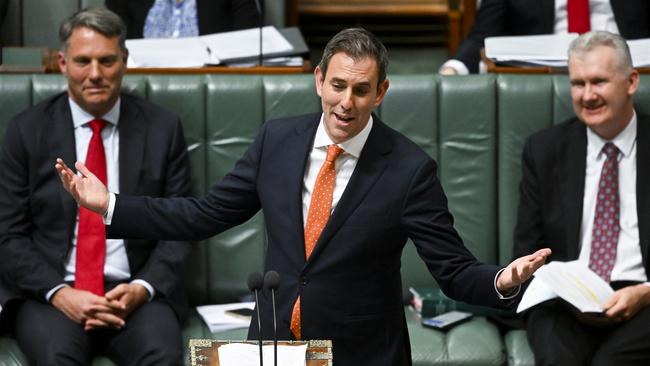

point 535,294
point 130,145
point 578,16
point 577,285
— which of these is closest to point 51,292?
point 130,145

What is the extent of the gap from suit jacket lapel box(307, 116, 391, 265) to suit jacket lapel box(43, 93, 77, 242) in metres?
1.16

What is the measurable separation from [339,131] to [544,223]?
113cm

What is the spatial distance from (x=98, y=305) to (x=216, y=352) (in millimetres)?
1242

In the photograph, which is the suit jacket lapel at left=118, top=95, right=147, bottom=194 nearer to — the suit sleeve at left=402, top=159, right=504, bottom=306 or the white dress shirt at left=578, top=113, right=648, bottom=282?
the suit sleeve at left=402, top=159, right=504, bottom=306

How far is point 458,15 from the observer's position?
5656mm

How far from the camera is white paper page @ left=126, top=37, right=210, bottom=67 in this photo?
4.23 meters

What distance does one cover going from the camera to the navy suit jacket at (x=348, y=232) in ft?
9.22

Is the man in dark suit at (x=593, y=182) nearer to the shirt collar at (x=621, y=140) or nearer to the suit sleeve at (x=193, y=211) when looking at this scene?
the shirt collar at (x=621, y=140)

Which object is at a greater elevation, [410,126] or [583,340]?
[410,126]

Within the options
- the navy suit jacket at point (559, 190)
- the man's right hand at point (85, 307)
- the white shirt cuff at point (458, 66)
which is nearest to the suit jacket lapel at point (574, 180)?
the navy suit jacket at point (559, 190)

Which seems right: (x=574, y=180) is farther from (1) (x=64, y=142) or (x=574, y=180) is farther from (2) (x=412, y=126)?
(1) (x=64, y=142)

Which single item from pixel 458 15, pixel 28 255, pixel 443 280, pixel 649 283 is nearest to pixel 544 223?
pixel 649 283

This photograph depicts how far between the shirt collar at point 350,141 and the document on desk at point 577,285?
850 mm

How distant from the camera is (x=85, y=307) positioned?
11.4ft
